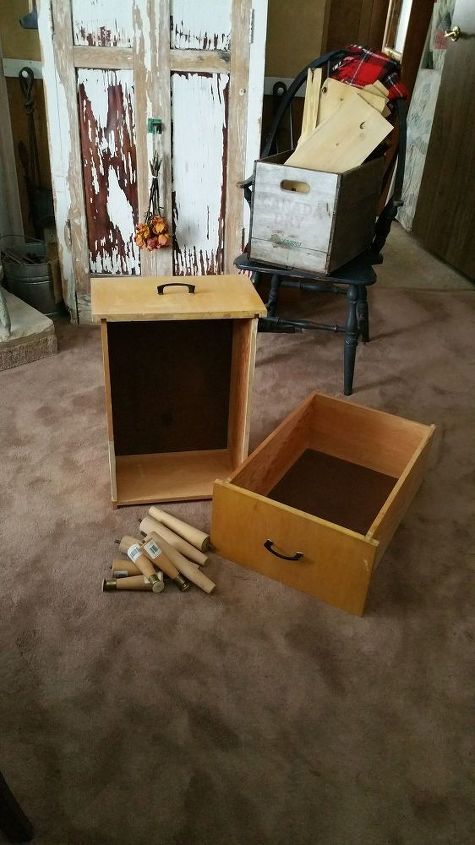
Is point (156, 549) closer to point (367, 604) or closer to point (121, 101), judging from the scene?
point (367, 604)

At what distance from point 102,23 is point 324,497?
74.5 inches

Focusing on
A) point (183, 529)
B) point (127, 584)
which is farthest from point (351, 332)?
point (127, 584)

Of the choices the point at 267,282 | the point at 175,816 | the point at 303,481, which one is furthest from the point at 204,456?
the point at 267,282

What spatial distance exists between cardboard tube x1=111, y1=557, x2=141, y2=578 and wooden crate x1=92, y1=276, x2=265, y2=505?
0.82 ft

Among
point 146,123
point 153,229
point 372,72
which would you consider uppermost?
point 372,72

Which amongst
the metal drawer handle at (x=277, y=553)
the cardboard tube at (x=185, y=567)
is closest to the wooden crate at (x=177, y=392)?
the cardboard tube at (x=185, y=567)

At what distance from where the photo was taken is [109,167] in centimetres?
261

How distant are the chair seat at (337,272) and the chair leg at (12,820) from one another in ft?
5.79

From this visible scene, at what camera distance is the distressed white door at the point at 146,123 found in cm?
237

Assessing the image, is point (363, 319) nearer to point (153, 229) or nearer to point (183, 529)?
point (153, 229)

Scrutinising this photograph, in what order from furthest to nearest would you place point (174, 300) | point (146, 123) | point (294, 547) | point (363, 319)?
point (363, 319), point (146, 123), point (174, 300), point (294, 547)

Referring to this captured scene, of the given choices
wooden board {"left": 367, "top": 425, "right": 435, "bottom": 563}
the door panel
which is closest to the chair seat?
wooden board {"left": 367, "top": 425, "right": 435, "bottom": 563}

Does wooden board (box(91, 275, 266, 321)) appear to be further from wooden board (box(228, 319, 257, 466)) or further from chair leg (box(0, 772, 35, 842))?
chair leg (box(0, 772, 35, 842))

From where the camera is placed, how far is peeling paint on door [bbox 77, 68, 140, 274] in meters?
2.47
